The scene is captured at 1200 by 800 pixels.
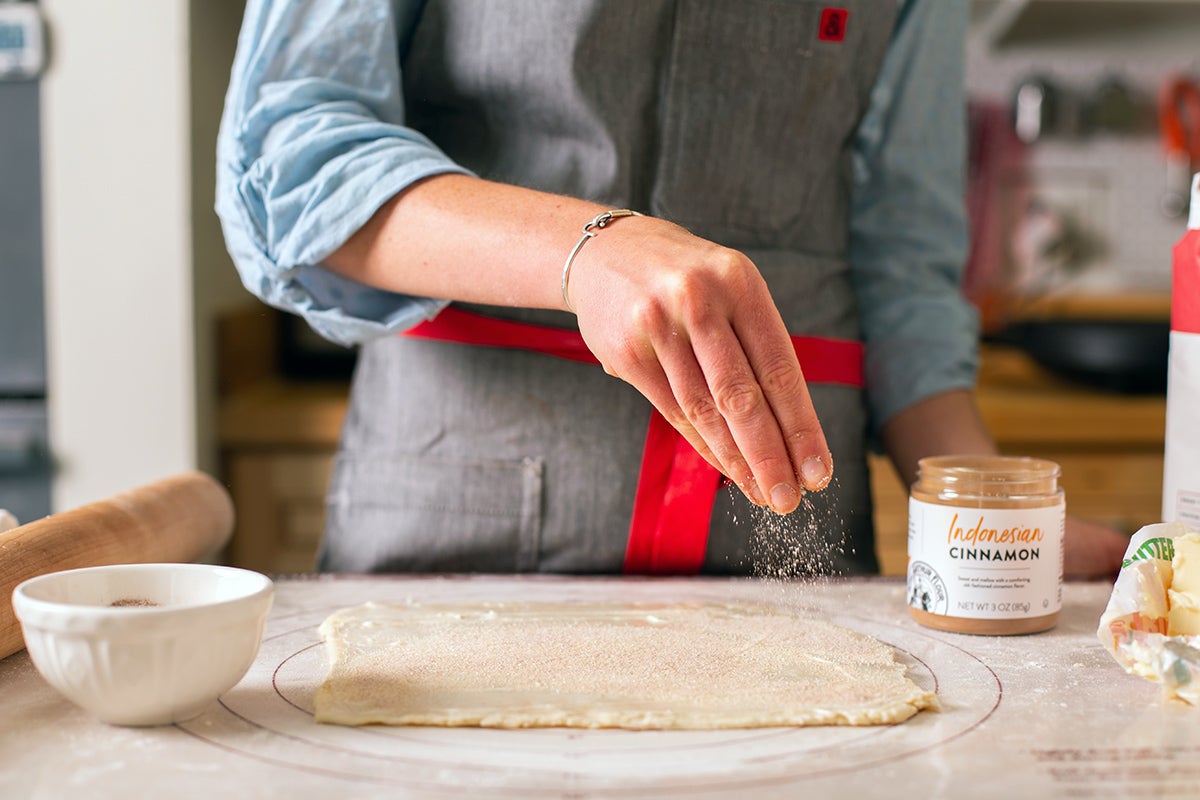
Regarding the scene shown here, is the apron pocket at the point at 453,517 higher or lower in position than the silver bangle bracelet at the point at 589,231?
lower

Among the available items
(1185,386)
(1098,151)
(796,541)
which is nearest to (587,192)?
(796,541)

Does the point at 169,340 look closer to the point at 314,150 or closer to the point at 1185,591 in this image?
the point at 314,150

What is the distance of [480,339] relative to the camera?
829 mm

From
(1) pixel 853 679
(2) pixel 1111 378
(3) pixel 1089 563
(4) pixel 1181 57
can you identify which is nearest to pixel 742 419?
(1) pixel 853 679

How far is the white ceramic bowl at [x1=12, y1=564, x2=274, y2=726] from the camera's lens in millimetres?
472

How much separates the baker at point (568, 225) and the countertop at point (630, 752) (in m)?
0.23

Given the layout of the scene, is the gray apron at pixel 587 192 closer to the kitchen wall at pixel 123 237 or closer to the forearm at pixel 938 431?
the forearm at pixel 938 431

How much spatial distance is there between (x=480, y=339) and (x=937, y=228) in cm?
41

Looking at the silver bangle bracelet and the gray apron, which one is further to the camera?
the gray apron

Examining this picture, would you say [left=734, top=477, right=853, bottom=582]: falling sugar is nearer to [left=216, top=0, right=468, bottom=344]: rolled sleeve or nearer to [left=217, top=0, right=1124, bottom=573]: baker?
[left=217, top=0, right=1124, bottom=573]: baker

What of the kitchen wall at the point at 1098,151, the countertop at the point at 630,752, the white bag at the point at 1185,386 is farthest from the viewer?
the kitchen wall at the point at 1098,151

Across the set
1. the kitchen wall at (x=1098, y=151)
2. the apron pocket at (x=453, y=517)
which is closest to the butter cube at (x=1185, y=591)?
the apron pocket at (x=453, y=517)

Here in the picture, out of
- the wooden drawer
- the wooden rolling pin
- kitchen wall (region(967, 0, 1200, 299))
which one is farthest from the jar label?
kitchen wall (region(967, 0, 1200, 299))

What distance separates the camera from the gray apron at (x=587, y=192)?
0.81 m
